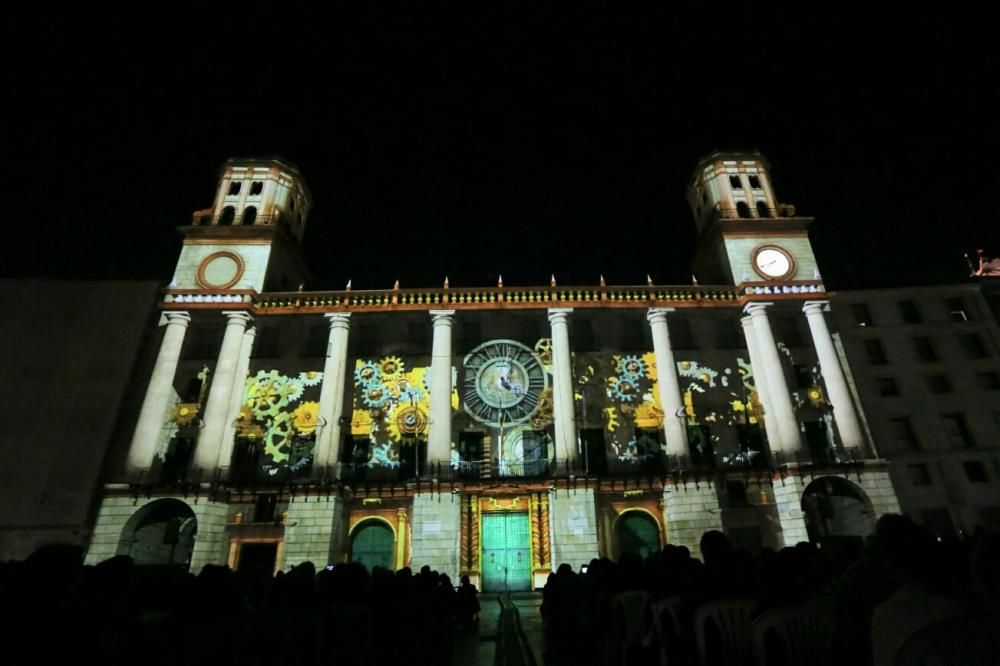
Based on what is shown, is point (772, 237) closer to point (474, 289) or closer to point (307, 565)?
point (474, 289)

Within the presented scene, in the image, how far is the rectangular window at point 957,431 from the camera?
31.7 meters

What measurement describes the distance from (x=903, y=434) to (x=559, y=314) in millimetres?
21990

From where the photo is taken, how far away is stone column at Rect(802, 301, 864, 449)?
2762cm

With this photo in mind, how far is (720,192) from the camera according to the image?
1431 inches

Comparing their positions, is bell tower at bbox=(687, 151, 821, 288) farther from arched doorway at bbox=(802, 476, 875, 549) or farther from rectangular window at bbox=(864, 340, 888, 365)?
arched doorway at bbox=(802, 476, 875, 549)

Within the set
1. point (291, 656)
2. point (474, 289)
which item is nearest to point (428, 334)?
point (474, 289)

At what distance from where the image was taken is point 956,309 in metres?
36.3

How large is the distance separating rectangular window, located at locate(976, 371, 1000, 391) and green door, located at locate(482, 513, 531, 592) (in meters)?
29.8

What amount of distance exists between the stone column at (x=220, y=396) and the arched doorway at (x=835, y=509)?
29247mm

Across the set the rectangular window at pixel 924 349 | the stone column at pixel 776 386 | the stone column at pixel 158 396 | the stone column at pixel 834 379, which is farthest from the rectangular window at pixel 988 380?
the stone column at pixel 158 396

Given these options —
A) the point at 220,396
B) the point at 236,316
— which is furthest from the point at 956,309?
the point at 220,396

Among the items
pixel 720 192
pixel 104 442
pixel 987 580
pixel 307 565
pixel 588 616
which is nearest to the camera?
pixel 987 580

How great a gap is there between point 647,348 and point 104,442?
98.5 feet

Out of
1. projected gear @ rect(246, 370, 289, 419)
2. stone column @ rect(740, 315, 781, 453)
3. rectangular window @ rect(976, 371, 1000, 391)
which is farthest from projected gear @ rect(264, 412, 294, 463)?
rectangular window @ rect(976, 371, 1000, 391)
